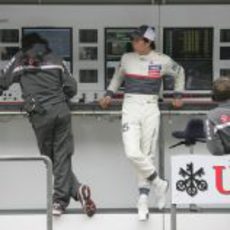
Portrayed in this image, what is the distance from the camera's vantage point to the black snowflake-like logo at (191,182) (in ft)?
21.7

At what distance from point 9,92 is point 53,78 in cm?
168

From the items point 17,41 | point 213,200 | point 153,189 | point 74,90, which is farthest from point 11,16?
point 213,200

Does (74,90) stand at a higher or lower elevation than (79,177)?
higher

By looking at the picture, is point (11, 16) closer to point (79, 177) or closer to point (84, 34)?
point (84, 34)

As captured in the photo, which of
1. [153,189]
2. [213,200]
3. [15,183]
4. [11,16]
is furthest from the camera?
[11,16]

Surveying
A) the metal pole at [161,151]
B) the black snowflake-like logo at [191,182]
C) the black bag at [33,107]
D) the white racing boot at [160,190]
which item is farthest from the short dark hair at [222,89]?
the black bag at [33,107]

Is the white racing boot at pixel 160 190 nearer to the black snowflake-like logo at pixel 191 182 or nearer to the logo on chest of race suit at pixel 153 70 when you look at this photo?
the logo on chest of race suit at pixel 153 70

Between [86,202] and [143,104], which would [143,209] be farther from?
[143,104]

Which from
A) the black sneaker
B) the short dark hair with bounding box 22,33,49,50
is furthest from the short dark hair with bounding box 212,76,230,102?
the black sneaker

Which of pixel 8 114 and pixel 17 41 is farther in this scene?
pixel 17 41

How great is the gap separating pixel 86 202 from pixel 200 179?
1.44m

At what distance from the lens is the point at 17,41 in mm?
9344

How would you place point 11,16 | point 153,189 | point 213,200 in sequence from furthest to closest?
point 11,16 → point 153,189 → point 213,200

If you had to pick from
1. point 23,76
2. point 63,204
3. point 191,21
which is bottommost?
point 63,204
